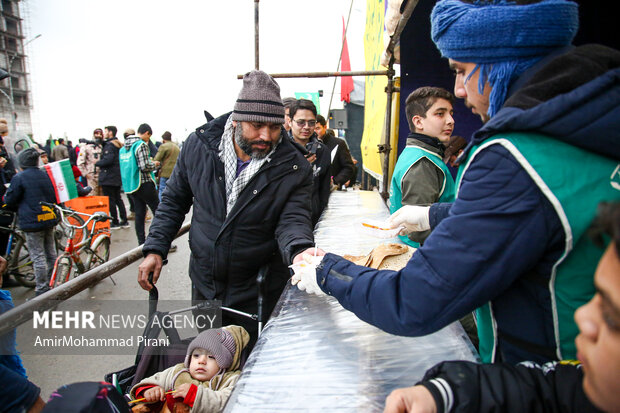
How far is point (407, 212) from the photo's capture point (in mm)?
1813

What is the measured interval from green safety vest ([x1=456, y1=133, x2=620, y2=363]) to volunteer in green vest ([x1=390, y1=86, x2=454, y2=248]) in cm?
132

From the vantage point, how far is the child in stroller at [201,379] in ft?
5.01

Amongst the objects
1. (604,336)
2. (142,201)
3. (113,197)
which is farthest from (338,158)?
(604,336)

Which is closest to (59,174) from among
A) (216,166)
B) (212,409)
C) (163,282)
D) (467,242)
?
(163,282)

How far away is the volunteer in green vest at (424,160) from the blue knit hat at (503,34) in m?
1.19

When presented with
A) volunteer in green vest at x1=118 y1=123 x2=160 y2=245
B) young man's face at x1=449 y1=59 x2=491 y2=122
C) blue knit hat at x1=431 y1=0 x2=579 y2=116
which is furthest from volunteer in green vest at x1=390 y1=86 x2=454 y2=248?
volunteer in green vest at x1=118 y1=123 x2=160 y2=245

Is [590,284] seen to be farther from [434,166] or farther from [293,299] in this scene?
[434,166]

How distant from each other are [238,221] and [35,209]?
3.80 m

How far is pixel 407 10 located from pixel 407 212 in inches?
63.8

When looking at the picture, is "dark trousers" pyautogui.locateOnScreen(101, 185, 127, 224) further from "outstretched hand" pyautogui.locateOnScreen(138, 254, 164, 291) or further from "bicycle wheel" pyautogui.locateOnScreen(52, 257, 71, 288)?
"outstretched hand" pyautogui.locateOnScreen(138, 254, 164, 291)

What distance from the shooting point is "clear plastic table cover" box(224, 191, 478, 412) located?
1010mm

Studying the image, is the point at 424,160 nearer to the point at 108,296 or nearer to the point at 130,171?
the point at 108,296

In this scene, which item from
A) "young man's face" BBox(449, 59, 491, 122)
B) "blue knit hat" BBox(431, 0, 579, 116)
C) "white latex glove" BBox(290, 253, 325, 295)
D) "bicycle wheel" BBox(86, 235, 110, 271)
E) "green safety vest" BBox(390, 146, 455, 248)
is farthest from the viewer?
"bicycle wheel" BBox(86, 235, 110, 271)

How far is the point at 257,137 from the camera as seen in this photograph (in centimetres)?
221
